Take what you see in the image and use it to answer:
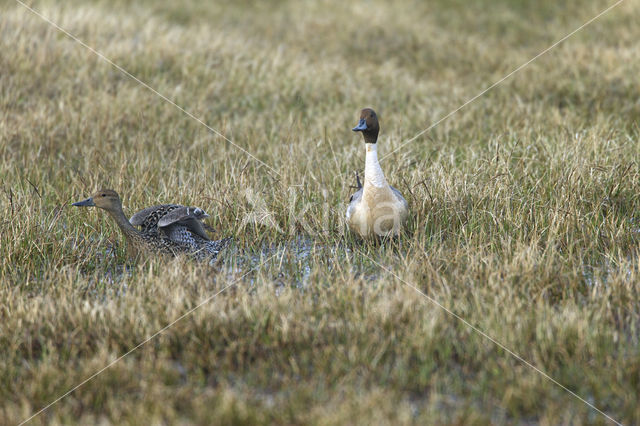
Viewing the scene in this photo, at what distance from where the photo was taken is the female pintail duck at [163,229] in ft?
15.3

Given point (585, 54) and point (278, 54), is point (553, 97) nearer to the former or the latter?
point (585, 54)

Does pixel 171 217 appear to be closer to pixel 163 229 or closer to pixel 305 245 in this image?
pixel 163 229

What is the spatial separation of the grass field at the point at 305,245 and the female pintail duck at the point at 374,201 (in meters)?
0.19

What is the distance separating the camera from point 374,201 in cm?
463

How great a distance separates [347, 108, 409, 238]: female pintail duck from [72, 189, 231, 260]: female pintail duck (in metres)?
1.08

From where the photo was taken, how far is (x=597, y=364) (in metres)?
3.50

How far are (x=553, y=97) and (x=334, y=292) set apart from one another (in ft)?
19.3

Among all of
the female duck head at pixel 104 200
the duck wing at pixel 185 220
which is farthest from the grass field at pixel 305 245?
the female duck head at pixel 104 200

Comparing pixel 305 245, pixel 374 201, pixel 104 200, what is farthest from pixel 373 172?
pixel 104 200

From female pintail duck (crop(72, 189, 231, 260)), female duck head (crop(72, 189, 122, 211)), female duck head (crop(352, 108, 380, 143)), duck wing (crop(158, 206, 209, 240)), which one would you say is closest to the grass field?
female pintail duck (crop(72, 189, 231, 260))

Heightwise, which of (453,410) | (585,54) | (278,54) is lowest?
(453,410)

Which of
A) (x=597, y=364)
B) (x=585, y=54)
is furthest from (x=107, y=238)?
(x=585, y=54)

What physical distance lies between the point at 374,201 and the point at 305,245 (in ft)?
2.62

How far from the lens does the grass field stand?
3.42 meters
